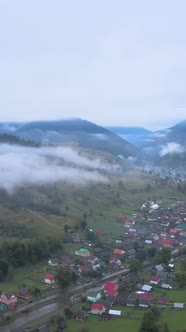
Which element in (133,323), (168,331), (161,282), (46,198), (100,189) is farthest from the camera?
(100,189)

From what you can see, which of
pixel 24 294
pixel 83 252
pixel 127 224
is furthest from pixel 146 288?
pixel 127 224

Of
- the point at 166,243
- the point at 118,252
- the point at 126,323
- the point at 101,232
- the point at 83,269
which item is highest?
the point at 101,232

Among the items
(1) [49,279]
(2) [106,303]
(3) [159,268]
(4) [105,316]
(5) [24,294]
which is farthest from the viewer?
(3) [159,268]

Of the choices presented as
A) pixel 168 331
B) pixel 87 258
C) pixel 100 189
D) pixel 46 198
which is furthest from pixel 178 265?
pixel 100 189

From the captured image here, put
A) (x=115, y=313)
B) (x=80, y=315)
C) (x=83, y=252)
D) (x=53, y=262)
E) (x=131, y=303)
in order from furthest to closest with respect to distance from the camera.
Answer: (x=83, y=252), (x=53, y=262), (x=131, y=303), (x=115, y=313), (x=80, y=315)

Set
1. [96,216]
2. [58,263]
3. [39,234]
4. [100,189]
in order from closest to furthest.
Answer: [58,263] → [39,234] → [96,216] → [100,189]

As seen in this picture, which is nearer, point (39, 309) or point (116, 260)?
point (39, 309)

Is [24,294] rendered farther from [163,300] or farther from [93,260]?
[163,300]

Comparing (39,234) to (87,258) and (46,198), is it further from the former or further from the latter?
(46,198)
